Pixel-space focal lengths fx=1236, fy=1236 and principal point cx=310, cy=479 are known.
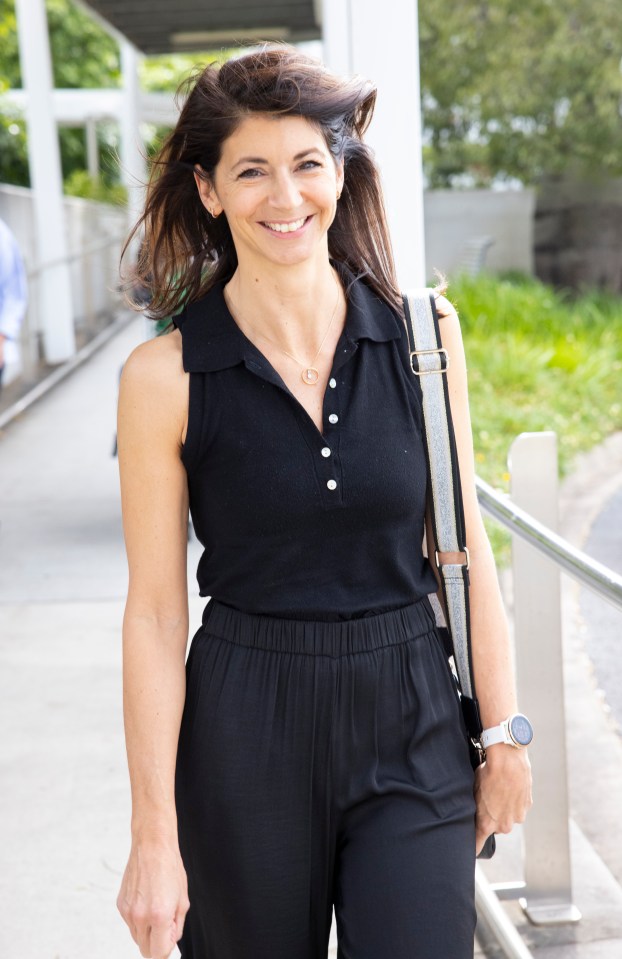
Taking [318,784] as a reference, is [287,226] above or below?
above

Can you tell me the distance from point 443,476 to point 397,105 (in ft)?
9.17

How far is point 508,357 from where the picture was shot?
1222 centimetres

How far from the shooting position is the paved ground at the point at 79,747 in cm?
313

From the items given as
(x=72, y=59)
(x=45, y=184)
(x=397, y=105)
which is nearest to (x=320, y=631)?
(x=397, y=105)

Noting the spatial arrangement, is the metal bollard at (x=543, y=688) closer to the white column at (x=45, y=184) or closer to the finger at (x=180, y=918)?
the finger at (x=180, y=918)

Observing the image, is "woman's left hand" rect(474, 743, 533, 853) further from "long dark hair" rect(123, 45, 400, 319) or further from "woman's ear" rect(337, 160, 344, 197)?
"woman's ear" rect(337, 160, 344, 197)

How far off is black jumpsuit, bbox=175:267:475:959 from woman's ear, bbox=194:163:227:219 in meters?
0.22

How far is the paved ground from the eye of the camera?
313cm

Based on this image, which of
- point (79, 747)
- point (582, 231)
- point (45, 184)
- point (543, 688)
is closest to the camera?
point (543, 688)

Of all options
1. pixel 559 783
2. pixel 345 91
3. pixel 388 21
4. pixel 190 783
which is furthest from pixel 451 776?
pixel 388 21

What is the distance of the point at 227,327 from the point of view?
183cm

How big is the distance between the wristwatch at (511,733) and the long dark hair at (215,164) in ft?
2.14

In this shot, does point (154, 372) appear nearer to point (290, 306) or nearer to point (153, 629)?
point (290, 306)

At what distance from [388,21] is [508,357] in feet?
26.9
